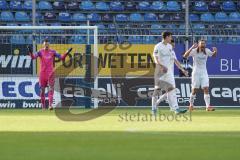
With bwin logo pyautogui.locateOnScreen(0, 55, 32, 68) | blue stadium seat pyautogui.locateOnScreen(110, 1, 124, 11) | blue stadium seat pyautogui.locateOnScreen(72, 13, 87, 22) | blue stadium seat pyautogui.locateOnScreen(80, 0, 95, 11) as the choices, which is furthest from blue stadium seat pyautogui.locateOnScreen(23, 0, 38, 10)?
bwin logo pyautogui.locateOnScreen(0, 55, 32, 68)

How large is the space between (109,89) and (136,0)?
10013 mm

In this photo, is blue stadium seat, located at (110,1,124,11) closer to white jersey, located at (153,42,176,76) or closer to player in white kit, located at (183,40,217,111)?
player in white kit, located at (183,40,217,111)

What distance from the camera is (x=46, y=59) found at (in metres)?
25.5

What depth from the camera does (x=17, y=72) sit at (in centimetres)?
2725

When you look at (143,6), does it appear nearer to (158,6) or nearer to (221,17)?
(158,6)

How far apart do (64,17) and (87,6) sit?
1.41 m

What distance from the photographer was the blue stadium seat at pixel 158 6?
118 ft

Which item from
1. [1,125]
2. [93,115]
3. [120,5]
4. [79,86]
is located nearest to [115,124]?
[1,125]

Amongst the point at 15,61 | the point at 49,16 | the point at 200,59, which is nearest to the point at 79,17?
the point at 49,16

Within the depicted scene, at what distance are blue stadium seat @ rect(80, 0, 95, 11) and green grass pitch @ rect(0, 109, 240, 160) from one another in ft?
54.3

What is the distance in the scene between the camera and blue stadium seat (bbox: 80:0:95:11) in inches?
1404

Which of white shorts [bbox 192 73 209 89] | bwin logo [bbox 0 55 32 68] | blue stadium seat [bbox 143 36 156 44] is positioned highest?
blue stadium seat [bbox 143 36 156 44]

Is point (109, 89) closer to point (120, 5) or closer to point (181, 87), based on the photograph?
point (181, 87)

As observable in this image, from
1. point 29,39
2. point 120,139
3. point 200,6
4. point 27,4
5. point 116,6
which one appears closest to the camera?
point 120,139
